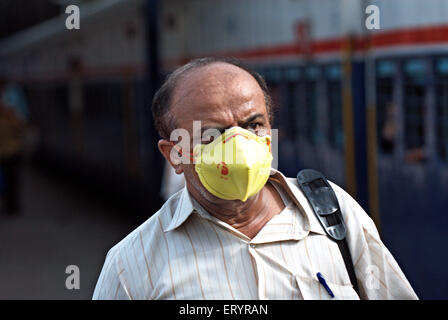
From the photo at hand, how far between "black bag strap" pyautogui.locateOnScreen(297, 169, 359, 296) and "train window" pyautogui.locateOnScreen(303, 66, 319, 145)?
3.40 meters

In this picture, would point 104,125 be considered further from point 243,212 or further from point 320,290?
point 320,290

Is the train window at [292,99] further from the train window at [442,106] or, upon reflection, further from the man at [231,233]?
the man at [231,233]

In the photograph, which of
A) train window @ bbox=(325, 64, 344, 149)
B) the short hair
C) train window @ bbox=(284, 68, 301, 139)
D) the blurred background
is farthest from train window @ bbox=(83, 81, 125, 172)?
the short hair

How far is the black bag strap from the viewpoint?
1.71 m

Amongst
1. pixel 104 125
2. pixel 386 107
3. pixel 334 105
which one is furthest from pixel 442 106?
pixel 104 125

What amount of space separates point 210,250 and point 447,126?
8.79 ft

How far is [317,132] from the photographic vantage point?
5.22 meters

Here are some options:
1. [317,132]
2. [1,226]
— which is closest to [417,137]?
[317,132]

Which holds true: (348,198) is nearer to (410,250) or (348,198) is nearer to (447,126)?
(447,126)

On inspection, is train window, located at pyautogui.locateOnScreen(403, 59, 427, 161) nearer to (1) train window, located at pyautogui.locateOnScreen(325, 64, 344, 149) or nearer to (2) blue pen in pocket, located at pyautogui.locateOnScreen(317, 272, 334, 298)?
(1) train window, located at pyautogui.locateOnScreen(325, 64, 344, 149)

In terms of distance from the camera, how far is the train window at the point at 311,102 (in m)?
5.26

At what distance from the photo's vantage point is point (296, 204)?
5.98 feet

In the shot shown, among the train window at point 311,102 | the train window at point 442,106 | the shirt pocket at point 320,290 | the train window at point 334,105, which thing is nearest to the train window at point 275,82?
the train window at point 311,102

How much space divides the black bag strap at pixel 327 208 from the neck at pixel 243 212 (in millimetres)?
90
